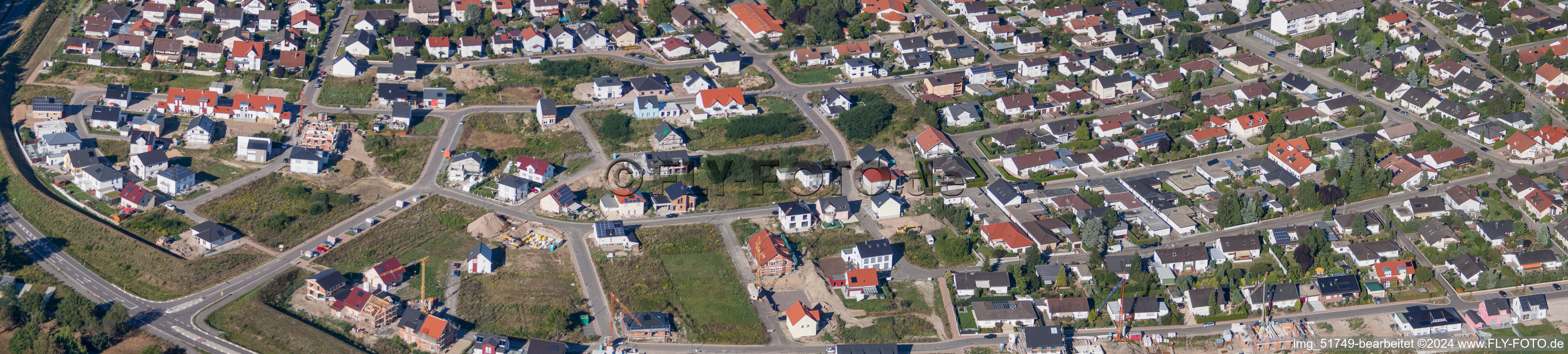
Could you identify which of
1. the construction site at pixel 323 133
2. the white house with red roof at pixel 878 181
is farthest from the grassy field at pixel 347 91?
the white house with red roof at pixel 878 181

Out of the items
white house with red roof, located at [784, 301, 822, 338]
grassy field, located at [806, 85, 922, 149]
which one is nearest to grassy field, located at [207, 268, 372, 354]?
white house with red roof, located at [784, 301, 822, 338]

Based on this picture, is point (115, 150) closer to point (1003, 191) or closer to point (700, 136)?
point (700, 136)

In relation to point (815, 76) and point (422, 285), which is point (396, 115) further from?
point (815, 76)

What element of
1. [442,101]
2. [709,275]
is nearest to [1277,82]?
[709,275]

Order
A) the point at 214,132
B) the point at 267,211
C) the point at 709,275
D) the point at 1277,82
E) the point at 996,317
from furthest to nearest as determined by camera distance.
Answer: the point at 1277,82
the point at 214,132
the point at 267,211
the point at 709,275
the point at 996,317

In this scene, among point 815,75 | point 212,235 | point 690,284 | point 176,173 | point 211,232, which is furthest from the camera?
point 815,75

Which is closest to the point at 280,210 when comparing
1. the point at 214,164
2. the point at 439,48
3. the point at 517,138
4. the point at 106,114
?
the point at 214,164

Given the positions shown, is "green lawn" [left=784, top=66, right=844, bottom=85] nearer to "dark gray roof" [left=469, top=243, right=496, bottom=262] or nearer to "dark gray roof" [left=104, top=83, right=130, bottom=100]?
"dark gray roof" [left=469, top=243, right=496, bottom=262]
